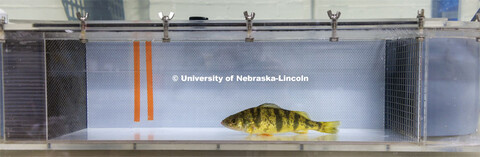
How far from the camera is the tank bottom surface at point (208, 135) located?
1.63 meters

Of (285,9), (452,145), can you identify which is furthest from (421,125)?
(285,9)

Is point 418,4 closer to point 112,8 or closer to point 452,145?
point 452,145

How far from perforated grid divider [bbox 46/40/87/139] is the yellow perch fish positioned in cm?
80

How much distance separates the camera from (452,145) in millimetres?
1580

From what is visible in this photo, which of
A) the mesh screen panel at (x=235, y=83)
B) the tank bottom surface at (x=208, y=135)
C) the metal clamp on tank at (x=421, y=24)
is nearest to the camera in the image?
the metal clamp on tank at (x=421, y=24)

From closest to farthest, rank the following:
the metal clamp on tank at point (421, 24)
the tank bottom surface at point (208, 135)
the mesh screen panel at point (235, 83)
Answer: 1. the metal clamp on tank at point (421, 24)
2. the tank bottom surface at point (208, 135)
3. the mesh screen panel at point (235, 83)

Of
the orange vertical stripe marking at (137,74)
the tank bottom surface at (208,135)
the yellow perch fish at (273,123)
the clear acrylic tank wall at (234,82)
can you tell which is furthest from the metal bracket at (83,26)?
the yellow perch fish at (273,123)

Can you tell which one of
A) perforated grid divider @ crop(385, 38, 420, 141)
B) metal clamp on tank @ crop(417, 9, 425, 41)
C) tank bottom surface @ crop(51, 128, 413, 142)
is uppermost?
metal clamp on tank @ crop(417, 9, 425, 41)

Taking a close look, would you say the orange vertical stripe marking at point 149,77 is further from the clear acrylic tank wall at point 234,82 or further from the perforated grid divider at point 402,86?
the perforated grid divider at point 402,86

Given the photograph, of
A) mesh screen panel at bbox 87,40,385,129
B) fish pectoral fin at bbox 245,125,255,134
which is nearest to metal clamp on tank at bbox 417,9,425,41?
mesh screen panel at bbox 87,40,385,129

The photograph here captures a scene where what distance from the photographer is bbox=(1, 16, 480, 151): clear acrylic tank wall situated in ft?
5.19

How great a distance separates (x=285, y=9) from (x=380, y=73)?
2.11ft

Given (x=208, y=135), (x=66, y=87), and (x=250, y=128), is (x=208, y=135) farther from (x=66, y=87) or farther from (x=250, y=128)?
(x=66, y=87)

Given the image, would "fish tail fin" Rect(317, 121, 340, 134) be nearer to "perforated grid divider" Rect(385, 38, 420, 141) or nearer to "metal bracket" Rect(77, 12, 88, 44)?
"perforated grid divider" Rect(385, 38, 420, 141)
